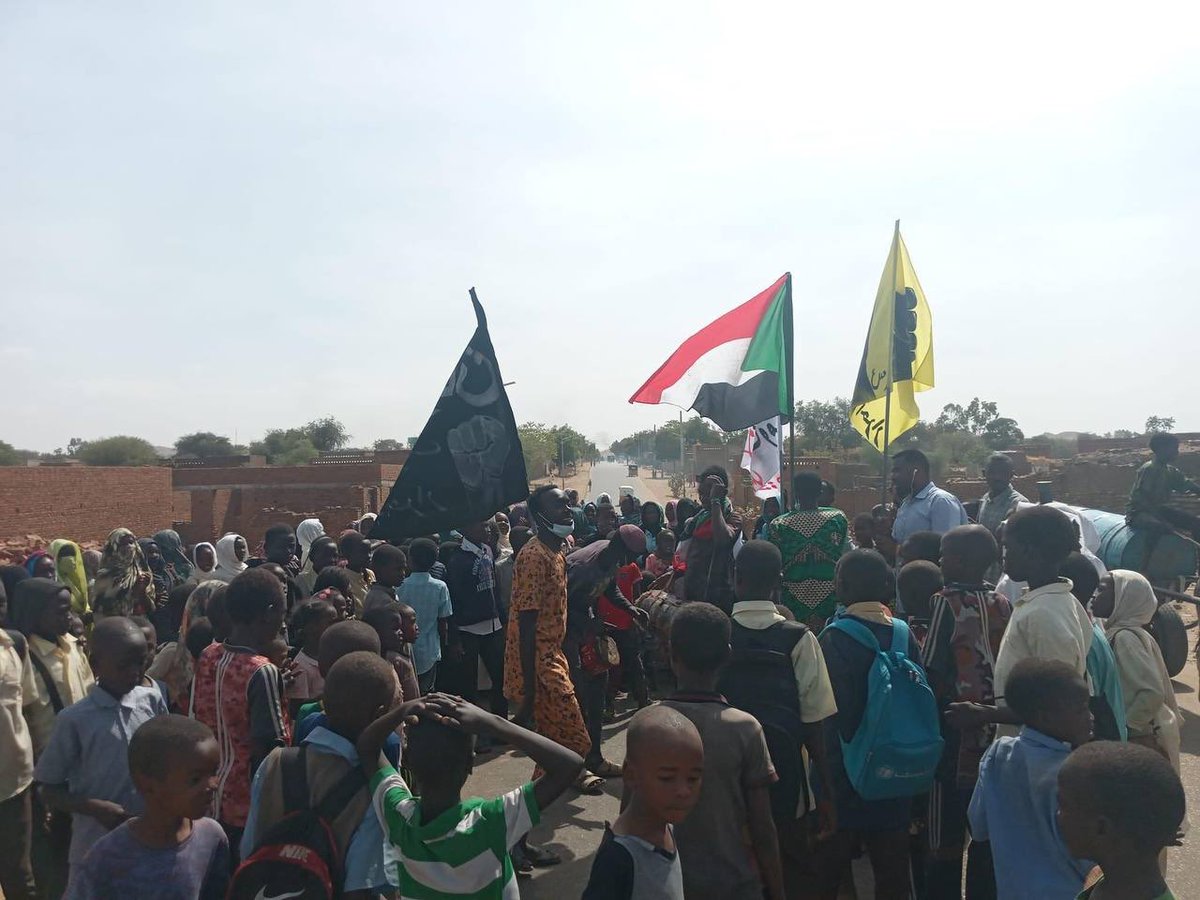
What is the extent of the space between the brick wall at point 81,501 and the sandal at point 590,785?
797 inches

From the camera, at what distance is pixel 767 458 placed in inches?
307

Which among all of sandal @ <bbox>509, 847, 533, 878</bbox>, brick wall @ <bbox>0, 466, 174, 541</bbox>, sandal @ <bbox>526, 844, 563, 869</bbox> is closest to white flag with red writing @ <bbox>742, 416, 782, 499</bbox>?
sandal @ <bbox>526, 844, 563, 869</bbox>

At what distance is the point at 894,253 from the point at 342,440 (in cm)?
8209

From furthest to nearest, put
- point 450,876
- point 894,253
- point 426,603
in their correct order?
point 894,253, point 426,603, point 450,876

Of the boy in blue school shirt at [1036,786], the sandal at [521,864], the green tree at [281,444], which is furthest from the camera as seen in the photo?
the green tree at [281,444]

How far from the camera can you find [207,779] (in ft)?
7.72

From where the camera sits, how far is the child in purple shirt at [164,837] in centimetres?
223

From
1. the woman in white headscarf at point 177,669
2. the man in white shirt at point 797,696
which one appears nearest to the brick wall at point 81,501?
the woman in white headscarf at point 177,669

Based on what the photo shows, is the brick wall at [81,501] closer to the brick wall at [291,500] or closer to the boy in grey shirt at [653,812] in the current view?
the brick wall at [291,500]

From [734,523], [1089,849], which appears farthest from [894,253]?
[1089,849]

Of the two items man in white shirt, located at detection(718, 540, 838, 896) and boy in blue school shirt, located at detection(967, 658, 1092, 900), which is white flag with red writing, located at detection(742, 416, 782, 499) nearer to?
man in white shirt, located at detection(718, 540, 838, 896)

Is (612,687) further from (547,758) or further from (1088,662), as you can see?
(547,758)

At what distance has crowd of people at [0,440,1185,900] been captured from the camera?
7.25ft

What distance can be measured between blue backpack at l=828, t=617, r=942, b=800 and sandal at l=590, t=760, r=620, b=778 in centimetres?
276
